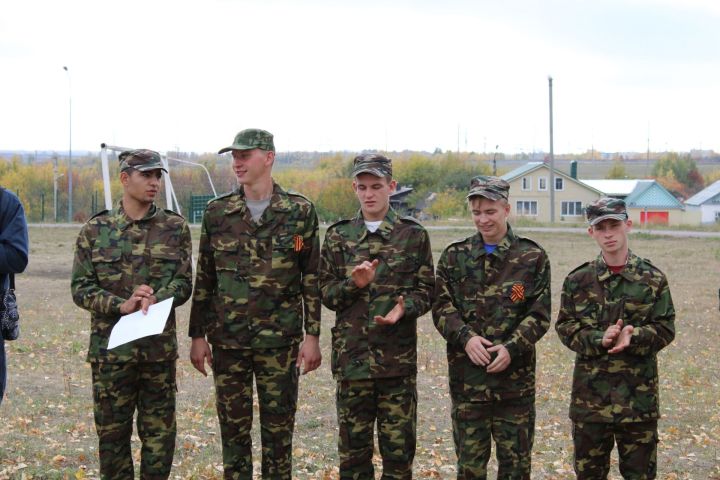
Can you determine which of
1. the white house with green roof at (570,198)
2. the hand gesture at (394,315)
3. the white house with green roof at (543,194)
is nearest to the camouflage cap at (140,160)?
the hand gesture at (394,315)

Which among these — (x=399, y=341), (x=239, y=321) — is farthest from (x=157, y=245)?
(x=399, y=341)

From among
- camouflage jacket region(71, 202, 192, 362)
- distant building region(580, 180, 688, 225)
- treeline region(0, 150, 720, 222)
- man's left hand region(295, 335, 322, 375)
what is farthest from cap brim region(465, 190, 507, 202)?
distant building region(580, 180, 688, 225)

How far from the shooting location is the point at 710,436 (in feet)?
24.9

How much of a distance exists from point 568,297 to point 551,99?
41520mm

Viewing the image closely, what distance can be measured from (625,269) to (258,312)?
2.13 m

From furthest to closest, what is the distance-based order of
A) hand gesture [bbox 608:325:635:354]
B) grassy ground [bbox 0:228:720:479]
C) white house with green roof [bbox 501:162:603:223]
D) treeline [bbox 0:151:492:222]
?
white house with green roof [bbox 501:162:603:223] → treeline [bbox 0:151:492:222] → grassy ground [bbox 0:228:720:479] → hand gesture [bbox 608:325:635:354]

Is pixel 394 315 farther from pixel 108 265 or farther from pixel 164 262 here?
pixel 108 265

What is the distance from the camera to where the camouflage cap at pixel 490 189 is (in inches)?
203

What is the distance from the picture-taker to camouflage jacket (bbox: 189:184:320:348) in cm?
521

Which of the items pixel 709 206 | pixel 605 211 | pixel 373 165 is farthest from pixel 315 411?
pixel 709 206

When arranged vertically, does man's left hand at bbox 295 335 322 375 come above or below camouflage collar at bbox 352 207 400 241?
below

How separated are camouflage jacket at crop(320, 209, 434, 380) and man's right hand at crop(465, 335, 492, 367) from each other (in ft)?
1.07

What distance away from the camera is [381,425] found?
5.21 meters

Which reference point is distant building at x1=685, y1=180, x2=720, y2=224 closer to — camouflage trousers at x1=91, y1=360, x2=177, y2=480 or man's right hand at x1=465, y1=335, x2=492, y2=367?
man's right hand at x1=465, y1=335, x2=492, y2=367
